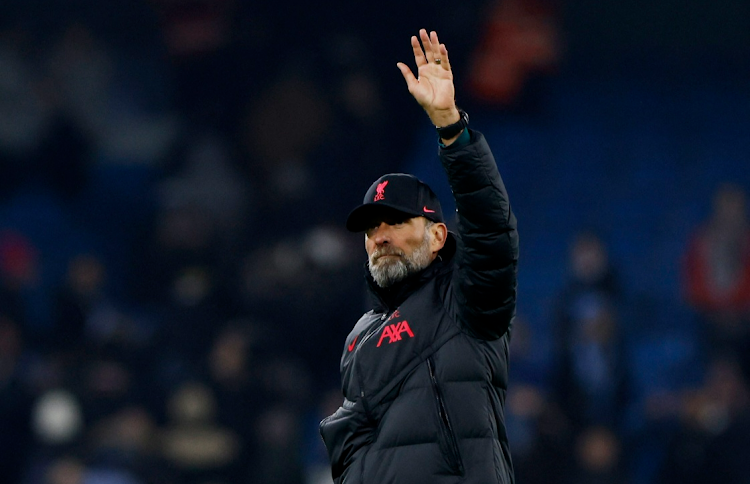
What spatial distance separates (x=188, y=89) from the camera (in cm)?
777

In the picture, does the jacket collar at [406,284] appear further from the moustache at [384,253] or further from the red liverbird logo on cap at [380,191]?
the red liverbird logo on cap at [380,191]

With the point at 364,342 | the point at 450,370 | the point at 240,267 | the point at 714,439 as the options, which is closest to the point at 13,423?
the point at 240,267

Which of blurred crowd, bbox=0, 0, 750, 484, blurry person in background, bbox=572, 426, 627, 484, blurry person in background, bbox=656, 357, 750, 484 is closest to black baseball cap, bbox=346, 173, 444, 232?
blurred crowd, bbox=0, 0, 750, 484

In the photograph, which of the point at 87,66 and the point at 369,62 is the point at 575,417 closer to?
the point at 369,62

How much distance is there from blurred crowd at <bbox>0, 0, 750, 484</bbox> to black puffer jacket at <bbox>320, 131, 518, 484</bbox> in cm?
393

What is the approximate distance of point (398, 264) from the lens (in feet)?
8.95

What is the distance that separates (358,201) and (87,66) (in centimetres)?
225

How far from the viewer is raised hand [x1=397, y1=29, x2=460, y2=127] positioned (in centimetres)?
250

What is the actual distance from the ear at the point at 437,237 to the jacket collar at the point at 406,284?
2 cm

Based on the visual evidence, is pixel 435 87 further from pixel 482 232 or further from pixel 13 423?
pixel 13 423

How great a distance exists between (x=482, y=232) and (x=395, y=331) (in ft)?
1.12

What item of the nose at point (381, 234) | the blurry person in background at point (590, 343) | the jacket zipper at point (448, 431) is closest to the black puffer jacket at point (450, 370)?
the jacket zipper at point (448, 431)

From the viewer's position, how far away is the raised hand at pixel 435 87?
2.50 metres

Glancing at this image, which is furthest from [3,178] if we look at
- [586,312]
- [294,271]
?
[586,312]
